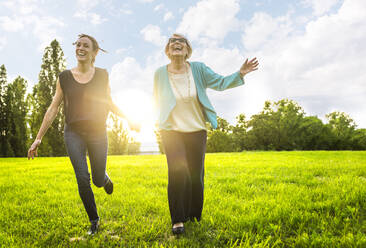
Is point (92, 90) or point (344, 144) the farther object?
point (344, 144)

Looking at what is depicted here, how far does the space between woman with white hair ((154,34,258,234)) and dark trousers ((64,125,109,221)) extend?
905 mm

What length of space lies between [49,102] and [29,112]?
A: 564 cm

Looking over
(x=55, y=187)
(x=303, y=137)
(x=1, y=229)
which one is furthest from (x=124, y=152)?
(x=303, y=137)

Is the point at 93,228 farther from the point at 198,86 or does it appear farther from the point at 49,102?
the point at 49,102

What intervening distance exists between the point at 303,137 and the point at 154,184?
44547 millimetres

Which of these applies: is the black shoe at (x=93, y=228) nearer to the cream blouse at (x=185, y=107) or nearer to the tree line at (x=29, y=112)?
the cream blouse at (x=185, y=107)

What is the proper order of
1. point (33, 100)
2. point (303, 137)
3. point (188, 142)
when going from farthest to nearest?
point (303, 137), point (33, 100), point (188, 142)

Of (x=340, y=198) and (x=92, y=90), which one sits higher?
(x=92, y=90)

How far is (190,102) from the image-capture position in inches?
129

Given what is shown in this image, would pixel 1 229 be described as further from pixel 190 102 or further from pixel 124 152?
pixel 124 152

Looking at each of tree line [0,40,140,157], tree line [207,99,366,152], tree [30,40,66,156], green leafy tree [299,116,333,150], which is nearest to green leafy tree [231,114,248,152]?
tree line [207,99,366,152]

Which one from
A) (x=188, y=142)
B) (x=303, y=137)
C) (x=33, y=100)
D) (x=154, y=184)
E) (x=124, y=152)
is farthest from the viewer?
(x=303, y=137)

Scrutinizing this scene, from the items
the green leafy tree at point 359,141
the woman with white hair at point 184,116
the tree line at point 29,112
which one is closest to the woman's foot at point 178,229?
the woman with white hair at point 184,116

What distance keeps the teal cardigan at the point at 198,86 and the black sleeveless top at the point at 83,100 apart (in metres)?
0.82
